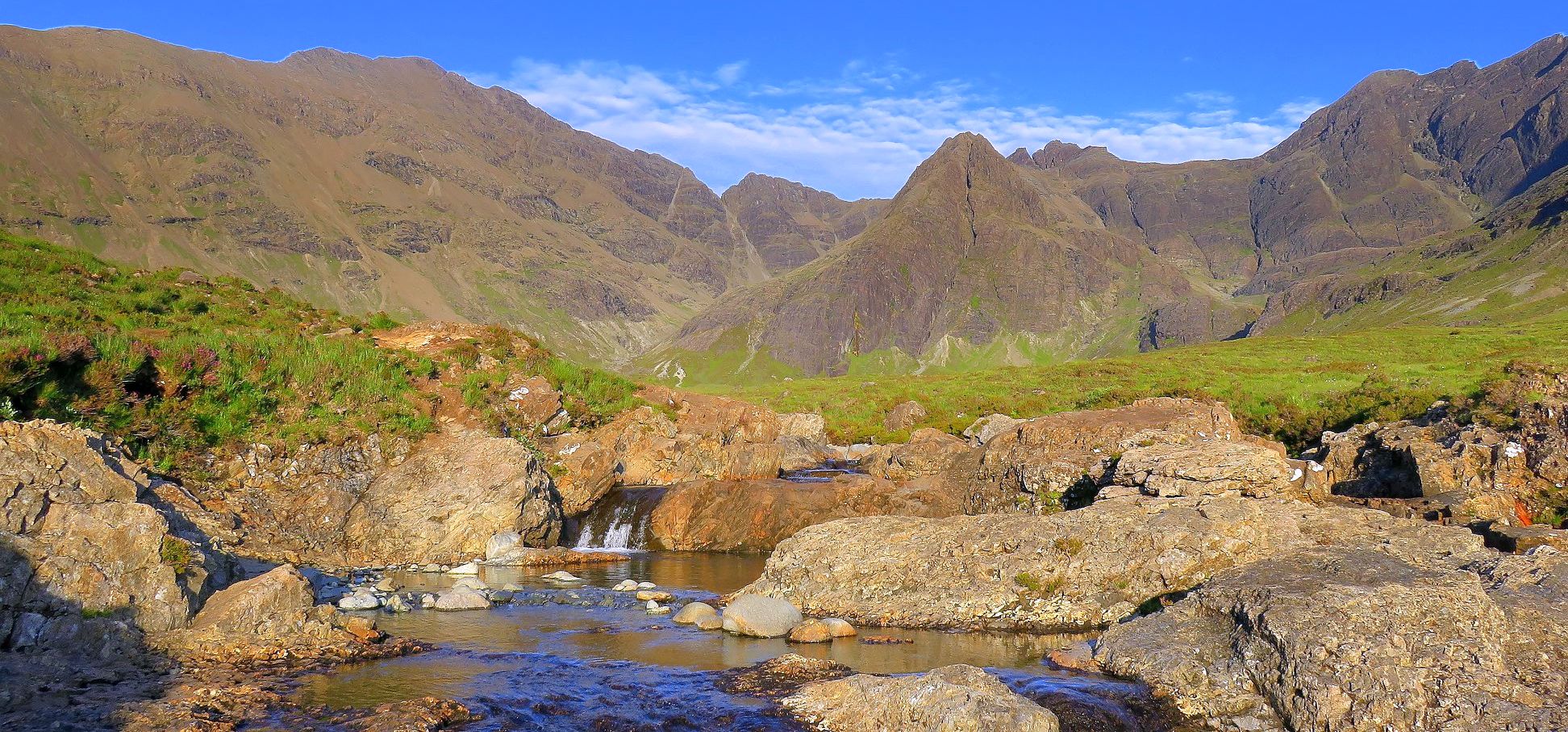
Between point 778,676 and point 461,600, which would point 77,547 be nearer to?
point 461,600

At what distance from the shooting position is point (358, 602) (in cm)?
1634

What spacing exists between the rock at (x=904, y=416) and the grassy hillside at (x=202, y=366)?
21.0 meters

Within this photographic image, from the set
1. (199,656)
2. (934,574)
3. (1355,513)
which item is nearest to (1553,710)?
(1355,513)

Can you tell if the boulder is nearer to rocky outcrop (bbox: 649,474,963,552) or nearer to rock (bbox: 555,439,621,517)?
rock (bbox: 555,439,621,517)

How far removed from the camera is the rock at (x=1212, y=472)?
19.5 m

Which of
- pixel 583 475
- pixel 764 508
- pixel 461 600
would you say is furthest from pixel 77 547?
pixel 583 475

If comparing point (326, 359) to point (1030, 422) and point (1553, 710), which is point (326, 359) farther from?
point (1553, 710)

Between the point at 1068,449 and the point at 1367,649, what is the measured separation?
48.3ft

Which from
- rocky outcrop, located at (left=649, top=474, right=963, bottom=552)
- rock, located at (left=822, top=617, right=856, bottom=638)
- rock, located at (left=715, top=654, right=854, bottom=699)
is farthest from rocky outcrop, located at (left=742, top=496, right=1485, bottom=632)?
rocky outcrop, located at (left=649, top=474, right=963, bottom=552)

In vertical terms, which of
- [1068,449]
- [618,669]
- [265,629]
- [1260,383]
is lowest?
[618,669]

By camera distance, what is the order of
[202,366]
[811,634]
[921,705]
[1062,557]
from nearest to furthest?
[921,705]
[811,634]
[1062,557]
[202,366]

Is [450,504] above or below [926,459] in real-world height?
below

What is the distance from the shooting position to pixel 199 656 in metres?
11.3

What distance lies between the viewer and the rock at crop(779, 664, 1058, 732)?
9844 mm
